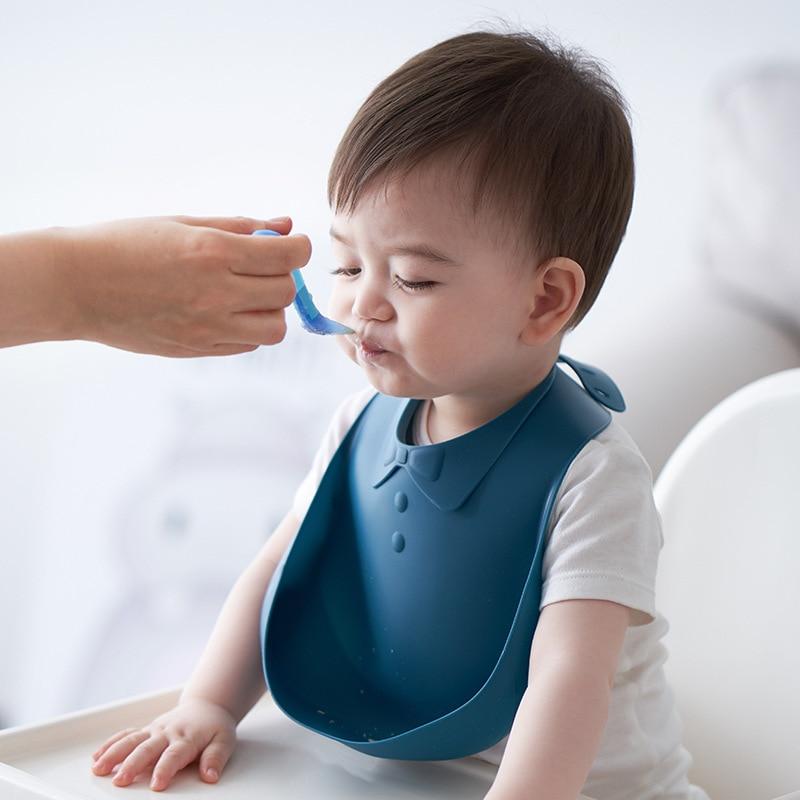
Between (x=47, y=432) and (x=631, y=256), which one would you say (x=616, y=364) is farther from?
(x=47, y=432)

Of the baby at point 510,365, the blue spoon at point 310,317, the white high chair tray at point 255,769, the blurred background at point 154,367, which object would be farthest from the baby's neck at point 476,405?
the blurred background at point 154,367

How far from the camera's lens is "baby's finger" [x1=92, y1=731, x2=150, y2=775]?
70cm

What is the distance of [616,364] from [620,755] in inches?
17.2

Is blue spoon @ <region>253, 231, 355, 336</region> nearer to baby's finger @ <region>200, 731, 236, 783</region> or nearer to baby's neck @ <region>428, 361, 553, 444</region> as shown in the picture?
baby's neck @ <region>428, 361, 553, 444</region>

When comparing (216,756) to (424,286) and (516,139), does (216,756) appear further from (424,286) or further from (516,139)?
(516,139)

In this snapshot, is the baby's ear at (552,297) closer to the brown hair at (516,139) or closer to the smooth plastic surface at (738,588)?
the brown hair at (516,139)

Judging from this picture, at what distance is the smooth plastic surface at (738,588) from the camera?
870mm

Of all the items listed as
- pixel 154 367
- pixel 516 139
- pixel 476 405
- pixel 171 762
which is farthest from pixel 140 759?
pixel 154 367

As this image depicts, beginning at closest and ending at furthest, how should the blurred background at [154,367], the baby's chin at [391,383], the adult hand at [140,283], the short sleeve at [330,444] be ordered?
the adult hand at [140,283], the baby's chin at [391,383], the short sleeve at [330,444], the blurred background at [154,367]

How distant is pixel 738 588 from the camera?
920 millimetres

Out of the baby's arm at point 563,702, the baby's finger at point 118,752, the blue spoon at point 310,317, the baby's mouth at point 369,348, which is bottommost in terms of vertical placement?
the baby's finger at point 118,752

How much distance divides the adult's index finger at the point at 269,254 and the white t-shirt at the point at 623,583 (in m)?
0.19

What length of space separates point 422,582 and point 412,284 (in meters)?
0.19

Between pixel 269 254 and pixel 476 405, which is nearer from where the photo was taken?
pixel 269 254
